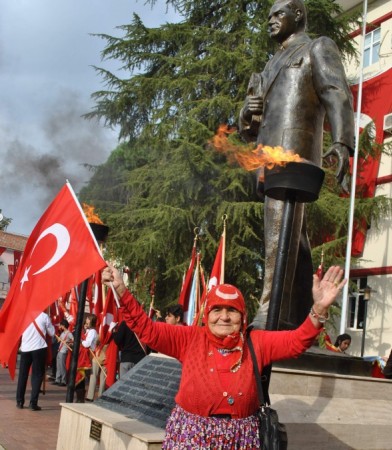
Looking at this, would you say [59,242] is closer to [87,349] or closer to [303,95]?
[303,95]

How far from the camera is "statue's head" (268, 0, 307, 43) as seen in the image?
5.77 meters

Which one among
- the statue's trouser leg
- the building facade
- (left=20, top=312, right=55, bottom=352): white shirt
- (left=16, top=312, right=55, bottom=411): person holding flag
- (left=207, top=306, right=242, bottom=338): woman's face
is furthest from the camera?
the building facade

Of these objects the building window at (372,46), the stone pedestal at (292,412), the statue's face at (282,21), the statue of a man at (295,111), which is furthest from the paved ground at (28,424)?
the building window at (372,46)

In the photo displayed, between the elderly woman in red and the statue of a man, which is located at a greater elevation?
the statue of a man

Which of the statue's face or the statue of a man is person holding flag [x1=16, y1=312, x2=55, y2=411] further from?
the statue's face

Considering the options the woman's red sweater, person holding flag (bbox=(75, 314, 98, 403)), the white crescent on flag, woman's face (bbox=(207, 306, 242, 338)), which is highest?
the white crescent on flag

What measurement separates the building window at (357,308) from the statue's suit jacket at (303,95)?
54.7ft

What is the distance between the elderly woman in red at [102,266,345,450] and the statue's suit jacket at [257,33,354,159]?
8.55 ft

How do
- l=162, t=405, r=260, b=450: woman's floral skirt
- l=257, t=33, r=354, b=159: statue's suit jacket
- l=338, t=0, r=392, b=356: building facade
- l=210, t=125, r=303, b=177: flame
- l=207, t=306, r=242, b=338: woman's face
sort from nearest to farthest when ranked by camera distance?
l=162, t=405, r=260, b=450: woman's floral skirt, l=207, t=306, r=242, b=338: woman's face, l=210, t=125, r=303, b=177: flame, l=257, t=33, r=354, b=159: statue's suit jacket, l=338, t=0, r=392, b=356: building facade

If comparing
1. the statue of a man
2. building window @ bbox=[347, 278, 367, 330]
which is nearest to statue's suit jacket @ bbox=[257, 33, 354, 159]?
the statue of a man

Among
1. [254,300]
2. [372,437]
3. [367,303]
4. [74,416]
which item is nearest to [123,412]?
[74,416]

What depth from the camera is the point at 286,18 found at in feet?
18.9

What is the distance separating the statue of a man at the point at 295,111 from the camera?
5340 mm

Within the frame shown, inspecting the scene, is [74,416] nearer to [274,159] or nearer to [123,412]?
[123,412]
